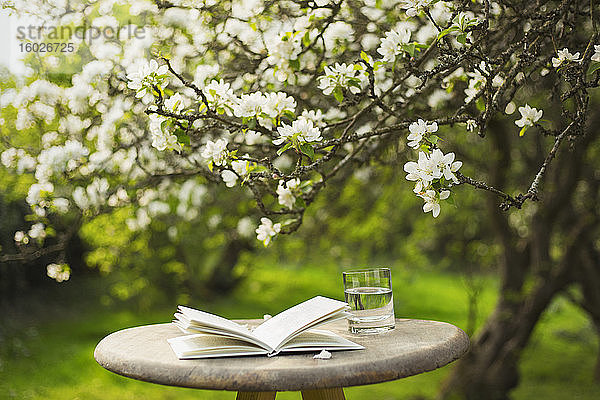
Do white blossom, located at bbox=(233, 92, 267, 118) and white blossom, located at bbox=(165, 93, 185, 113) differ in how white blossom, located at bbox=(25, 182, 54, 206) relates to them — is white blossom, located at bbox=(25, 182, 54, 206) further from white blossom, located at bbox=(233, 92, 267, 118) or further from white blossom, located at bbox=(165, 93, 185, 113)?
white blossom, located at bbox=(233, 92, 267, 118)

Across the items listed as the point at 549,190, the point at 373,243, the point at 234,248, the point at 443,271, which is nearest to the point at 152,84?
the point at 549,190

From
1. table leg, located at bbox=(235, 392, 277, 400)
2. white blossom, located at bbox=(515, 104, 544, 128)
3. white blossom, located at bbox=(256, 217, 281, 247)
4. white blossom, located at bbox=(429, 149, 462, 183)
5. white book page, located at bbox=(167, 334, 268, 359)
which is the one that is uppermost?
white blossom, located at bbox=(515, 104, 544, 128)

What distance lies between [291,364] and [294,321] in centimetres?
23

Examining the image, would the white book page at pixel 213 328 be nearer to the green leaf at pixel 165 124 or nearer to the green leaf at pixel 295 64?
the green leaf at pixel 165 124

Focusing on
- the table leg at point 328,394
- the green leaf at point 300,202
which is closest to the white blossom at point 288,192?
the green leaf at point 300,202

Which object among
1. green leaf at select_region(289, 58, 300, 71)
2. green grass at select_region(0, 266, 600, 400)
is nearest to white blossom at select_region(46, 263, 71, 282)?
green leaf at select_region(289, 58, 300, 71)

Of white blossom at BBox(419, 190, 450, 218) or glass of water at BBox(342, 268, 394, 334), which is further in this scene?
glass of water at BBox(342, 268, 394, 334)

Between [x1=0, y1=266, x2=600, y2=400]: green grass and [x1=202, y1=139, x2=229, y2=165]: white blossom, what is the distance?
292 cm

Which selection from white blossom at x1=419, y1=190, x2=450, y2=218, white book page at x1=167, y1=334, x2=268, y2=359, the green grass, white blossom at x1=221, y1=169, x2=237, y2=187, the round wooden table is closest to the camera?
the round wooden table

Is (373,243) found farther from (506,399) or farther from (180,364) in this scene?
(180,364)

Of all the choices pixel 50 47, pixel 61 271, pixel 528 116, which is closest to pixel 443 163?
pixel 528 116

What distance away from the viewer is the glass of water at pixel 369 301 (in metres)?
1.61

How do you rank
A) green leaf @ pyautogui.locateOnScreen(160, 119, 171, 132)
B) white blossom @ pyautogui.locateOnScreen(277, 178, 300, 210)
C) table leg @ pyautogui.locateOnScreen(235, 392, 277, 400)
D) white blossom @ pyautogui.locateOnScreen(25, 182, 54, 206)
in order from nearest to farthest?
table leg @ pyautogui.locateOnScreen(235, 392, 277, 400) < green leaf @ pyautogui.locateOnScreen(160, 119, 171, 132) < white blossom @ pyautogui.locateOnScreen(277, 178, 300, 210) < white blossom @ pyautogui.locateOnScreen(25, 182, 54, 206)

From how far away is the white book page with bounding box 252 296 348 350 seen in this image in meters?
1.44
